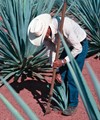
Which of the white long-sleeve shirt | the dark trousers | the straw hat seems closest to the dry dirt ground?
the dark trousers

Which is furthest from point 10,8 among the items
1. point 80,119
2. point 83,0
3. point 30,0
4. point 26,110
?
point 26,110

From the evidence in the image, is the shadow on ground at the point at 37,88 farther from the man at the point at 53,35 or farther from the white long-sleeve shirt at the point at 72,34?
the white long-sleeve shirt at the point at 72,34

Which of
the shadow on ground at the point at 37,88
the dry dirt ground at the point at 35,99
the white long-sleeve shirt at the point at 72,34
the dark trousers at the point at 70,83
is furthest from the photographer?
the shadow on ground at the point at 37,88

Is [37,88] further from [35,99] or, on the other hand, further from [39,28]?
[39,28]

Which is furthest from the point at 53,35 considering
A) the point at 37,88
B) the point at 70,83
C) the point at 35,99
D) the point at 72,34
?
the point at 37,88

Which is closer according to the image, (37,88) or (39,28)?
(39,28)

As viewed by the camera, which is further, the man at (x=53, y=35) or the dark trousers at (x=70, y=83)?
the dark trousers at (x=70, y=83)

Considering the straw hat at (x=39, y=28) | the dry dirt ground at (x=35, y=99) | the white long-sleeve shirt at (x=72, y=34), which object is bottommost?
the dry dirt ground at (x=35, y=99)

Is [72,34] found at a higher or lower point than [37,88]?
higher

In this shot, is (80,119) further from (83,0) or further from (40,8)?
(83,0)

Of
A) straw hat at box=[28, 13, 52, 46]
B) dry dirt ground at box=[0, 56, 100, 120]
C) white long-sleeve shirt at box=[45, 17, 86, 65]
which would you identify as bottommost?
dry dirt ground at box=[0, 56, 100, 120]

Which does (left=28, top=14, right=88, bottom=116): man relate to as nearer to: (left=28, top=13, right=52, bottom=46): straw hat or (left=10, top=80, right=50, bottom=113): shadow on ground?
(left=28, top=13, right=52, bottom=46): straw hat

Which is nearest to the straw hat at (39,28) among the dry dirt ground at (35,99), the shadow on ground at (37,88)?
the dry dirt ground at (35,99)

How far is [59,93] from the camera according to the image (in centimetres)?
403
